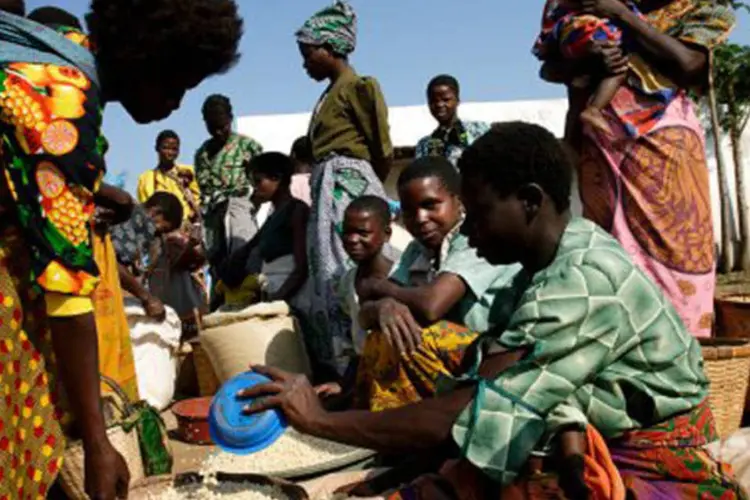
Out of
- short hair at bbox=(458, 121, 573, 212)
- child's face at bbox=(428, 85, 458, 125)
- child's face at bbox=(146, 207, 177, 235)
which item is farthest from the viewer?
child's face at bbox=(146, 207, 177, 235)

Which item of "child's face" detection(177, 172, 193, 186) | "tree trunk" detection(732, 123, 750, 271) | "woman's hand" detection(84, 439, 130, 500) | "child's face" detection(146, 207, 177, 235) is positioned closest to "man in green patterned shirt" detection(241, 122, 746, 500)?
"woman's hand" detection(84, 439, 130, 500)

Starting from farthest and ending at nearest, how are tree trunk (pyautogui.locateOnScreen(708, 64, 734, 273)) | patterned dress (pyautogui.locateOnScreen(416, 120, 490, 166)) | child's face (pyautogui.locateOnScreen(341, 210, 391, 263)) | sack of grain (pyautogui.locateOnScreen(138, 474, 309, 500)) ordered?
tree trunk (pyautogui.locateOnScreen(708, 64, 734, 273)) < patterned dress (pyautogui.locateOnScreen(416, 120, 490, 166)) < child's face (pyautogui.locateOnScreen(341, 210, 391, 263)) < sack of grain (pyautogui.locateOnScreen(138, 474, 309, 500))

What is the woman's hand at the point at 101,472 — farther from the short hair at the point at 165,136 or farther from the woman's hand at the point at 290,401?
the short hair at the point at 165,136

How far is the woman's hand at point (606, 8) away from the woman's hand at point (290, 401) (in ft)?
6.93

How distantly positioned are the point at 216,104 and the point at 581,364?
17.6 feet

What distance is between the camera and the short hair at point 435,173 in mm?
3377

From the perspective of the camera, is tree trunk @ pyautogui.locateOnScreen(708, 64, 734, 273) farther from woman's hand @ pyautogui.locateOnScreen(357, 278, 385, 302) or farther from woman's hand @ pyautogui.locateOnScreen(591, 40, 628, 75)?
woman's hand @ pyautogui.locateOnScreen(357, 278, 385, 302)

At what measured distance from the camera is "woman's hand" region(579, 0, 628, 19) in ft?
10.7

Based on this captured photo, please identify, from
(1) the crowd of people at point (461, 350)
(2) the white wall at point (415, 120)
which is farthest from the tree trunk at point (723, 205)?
(1) the crowd of people at point (461, 350)

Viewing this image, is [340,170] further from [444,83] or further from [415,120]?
[415,120]

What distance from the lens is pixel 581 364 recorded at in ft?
5.45

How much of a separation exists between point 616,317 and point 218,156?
5339mm

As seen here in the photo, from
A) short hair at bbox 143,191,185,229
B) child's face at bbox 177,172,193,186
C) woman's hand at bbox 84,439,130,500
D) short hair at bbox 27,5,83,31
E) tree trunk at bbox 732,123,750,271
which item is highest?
short hair at bbox 27,5,83,31

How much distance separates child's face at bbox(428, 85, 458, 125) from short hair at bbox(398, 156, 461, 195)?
2.32 metres
